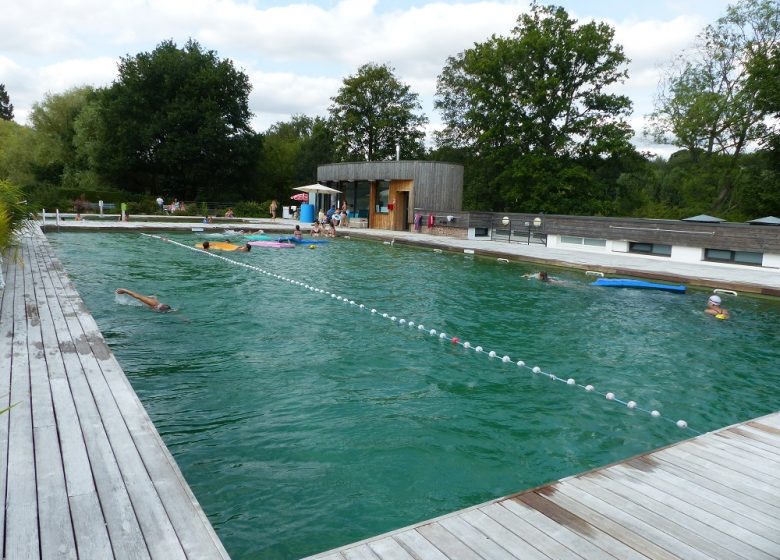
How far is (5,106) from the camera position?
10950 cm

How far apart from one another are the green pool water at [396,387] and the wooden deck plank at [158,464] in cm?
63

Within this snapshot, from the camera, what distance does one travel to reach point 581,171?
31172 mm

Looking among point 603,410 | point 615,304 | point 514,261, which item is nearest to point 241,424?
point 603,410

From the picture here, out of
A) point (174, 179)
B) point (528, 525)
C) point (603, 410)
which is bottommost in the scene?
point (603, 410)

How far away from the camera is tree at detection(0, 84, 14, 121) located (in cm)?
10794

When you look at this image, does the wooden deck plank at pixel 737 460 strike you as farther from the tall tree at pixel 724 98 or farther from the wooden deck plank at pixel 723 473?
the tall tree at pixel 724 98

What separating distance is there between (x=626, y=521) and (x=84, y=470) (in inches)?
120

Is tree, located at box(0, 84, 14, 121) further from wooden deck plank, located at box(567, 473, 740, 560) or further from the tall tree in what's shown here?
wooden deck plank, located at box(567, 473, 740, 560)

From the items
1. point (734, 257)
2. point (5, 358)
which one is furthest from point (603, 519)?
point (734, 257)

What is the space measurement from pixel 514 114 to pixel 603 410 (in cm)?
2998

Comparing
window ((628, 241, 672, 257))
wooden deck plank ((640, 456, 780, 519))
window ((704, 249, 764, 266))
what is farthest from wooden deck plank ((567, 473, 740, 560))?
window ((628, 241, 672, 257))

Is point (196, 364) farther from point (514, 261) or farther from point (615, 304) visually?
point (514, 261)

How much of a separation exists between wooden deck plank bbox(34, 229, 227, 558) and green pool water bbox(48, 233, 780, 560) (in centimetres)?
63

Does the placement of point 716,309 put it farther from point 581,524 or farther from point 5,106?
point 5,106
